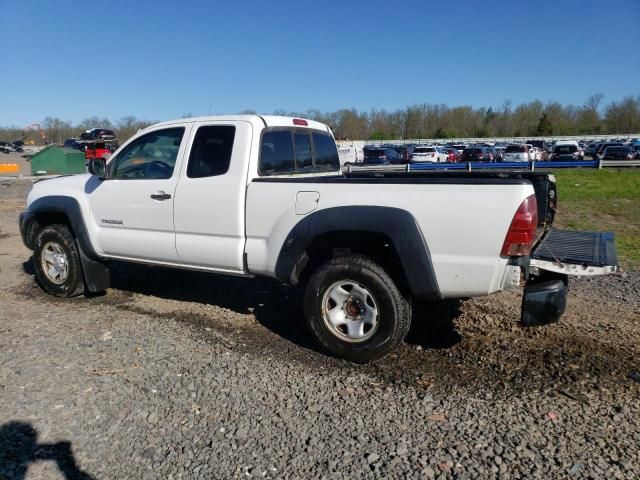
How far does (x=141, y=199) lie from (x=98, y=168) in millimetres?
755

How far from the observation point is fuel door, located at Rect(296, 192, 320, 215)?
13.5 feet

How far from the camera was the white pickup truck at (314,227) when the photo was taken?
359cm

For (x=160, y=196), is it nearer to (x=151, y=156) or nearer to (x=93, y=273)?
(x=151, y=156)

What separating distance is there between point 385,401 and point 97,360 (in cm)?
239

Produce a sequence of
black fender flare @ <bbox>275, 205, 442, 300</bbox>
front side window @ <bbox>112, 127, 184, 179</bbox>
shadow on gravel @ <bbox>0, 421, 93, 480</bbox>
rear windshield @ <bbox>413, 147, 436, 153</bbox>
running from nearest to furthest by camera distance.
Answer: shadow on gravel @ <bbox>0, 421, 93, 480</bbox> < black fender flare @ <bbox>275, 205, 442, 300</bbox> < front side window @ <bbox>112, 127, 184, 179</bbox> < rear windshield @ <bbox>413, 147, 436, 153</bbox>

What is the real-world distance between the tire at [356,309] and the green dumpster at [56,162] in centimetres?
2527

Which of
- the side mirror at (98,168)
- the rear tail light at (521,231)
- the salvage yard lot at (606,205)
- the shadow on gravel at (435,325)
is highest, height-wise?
the side mirror at (98,168)

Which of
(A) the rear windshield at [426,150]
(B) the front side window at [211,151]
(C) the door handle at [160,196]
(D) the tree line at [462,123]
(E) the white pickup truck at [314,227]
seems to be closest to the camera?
(E) the white pickup truck at [314,227]

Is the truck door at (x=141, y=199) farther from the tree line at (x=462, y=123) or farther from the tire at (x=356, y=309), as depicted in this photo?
the tree line at (x=462, y=123)

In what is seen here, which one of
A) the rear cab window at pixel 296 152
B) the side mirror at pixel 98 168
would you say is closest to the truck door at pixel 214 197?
the rear cab window at pixel 296 152

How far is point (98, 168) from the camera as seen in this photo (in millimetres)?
5500

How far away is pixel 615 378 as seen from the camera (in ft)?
12.4

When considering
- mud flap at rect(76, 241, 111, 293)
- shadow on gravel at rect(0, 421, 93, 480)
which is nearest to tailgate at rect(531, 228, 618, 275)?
shadow on gravel at rect(0, 421, 93, 480)

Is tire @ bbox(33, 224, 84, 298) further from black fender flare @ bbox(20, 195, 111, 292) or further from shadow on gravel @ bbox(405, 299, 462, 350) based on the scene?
shadow on gravel @ bbox(405, 299, 462, 350)
